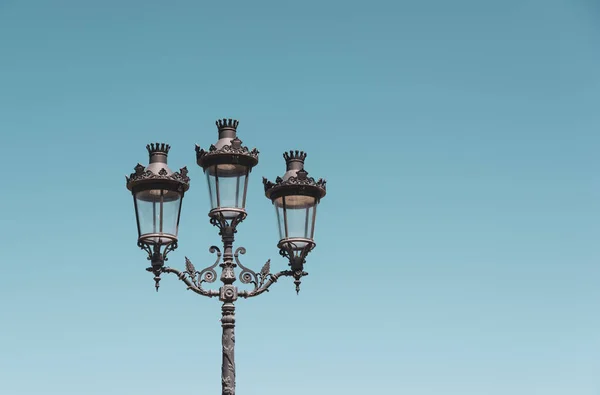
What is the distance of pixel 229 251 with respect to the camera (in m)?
18.7

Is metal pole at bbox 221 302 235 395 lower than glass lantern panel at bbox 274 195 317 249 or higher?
lower

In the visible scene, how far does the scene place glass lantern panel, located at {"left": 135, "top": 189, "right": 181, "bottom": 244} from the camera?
18531 millimetres

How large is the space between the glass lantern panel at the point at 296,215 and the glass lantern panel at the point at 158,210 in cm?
139

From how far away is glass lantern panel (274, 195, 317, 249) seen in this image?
1889cm

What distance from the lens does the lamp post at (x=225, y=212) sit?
18516 millimetres

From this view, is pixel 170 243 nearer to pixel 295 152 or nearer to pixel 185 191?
pixel 185 191

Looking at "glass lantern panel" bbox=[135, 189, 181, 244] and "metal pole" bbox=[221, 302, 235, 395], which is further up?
"glass lantern panel" bbox=[135, 189, 181, 244]

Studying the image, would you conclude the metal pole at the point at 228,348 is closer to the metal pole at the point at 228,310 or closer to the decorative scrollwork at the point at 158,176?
the metal pole at the point at 228,310

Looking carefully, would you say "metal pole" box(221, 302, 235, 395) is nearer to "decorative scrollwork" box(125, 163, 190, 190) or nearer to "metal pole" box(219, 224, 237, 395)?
"metal pole" box(219, 224, 237, 395)

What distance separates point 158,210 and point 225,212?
0.88 m

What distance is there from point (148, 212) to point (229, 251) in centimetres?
118

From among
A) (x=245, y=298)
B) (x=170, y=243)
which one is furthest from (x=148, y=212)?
(x=245, y=298)

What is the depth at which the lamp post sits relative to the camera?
18516mm

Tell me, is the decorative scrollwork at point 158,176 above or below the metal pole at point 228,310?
above
